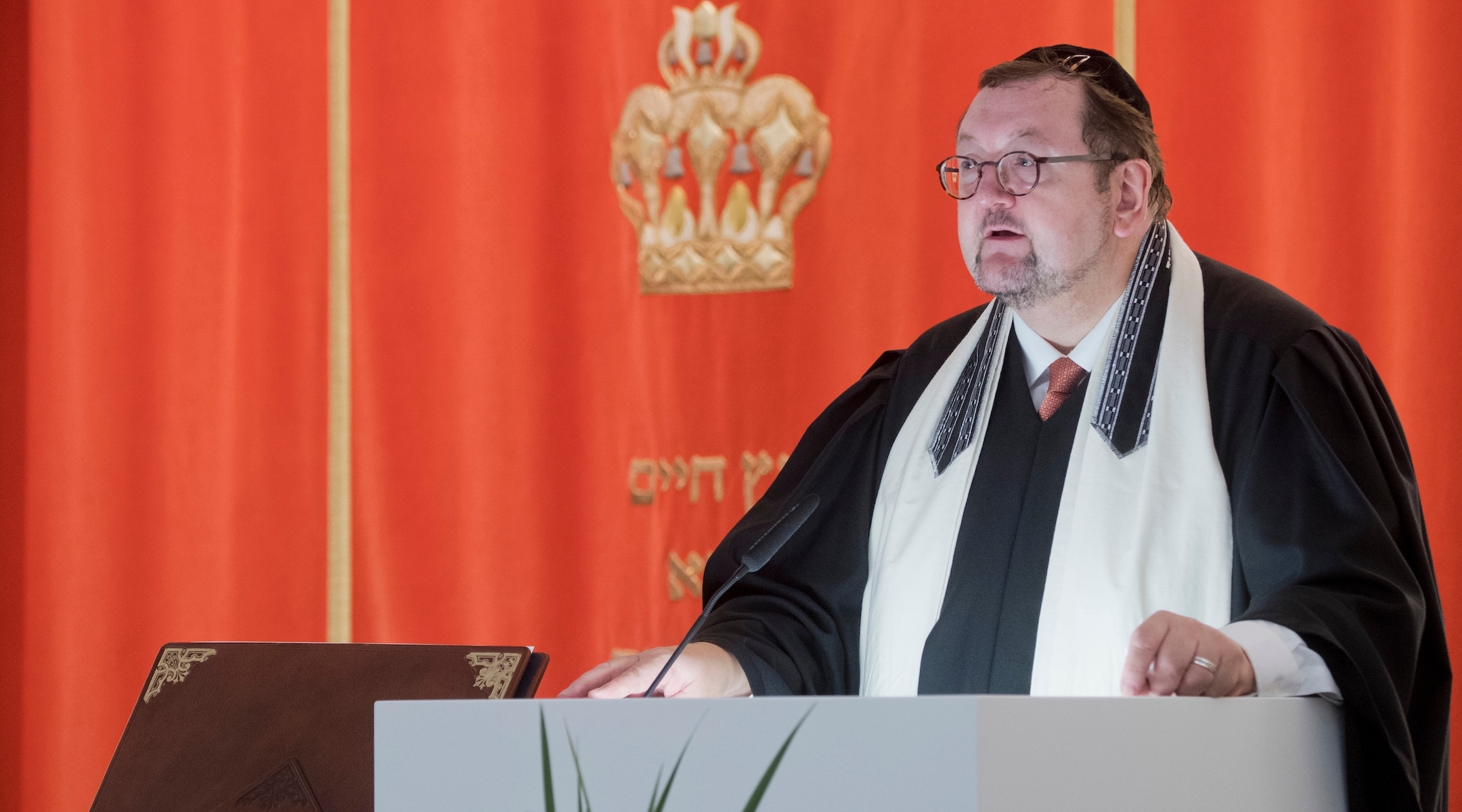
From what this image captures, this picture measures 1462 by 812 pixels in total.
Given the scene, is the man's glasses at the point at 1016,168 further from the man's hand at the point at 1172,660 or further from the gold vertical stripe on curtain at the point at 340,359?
the gold vertical stripe on curtain at the point at 340,359

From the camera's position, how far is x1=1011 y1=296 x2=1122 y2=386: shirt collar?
1.90m

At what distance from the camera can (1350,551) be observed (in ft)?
4.56

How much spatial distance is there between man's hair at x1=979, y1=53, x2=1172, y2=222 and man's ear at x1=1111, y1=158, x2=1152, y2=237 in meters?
0.02

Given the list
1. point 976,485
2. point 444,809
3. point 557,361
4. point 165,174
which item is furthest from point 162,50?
point 444,809

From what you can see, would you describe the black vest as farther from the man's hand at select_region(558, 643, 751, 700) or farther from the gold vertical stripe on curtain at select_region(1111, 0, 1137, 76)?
the gold vertical stripe on curtain at select_region(1111, 0, 1137, 76)

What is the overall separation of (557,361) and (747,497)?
59 centimetres

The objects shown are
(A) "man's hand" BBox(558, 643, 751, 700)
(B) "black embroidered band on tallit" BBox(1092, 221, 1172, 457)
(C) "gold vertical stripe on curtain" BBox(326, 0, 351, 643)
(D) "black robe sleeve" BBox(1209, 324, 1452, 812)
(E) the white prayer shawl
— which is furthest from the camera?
(C) "gold vertical stripe on curtain" BBox(326, 0, 351, 643)

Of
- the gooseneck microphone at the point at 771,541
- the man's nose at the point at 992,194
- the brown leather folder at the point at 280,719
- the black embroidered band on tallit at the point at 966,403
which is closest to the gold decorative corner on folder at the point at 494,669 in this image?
the brown leather folder at the point at 280,719

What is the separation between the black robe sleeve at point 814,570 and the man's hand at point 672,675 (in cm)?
3

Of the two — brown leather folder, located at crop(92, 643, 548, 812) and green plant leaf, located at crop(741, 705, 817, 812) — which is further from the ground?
green plant leaf, located at crop(741, 705, 817, 812)

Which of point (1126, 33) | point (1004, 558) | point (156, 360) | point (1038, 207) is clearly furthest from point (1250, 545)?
point (156, 360)

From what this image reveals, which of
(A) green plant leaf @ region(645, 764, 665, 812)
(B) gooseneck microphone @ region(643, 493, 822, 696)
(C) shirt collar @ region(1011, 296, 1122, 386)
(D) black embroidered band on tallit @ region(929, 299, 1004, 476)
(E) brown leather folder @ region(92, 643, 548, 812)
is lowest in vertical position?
(E) brown leather folder @ region(92, 643, 548, 812)

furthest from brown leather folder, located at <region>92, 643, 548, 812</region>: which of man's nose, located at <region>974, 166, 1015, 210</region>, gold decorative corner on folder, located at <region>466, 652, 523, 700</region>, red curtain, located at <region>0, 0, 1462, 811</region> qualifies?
red curtain, located at <region>0, 0, 1462, 811</region>

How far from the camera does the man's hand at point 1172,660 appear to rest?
117cm
